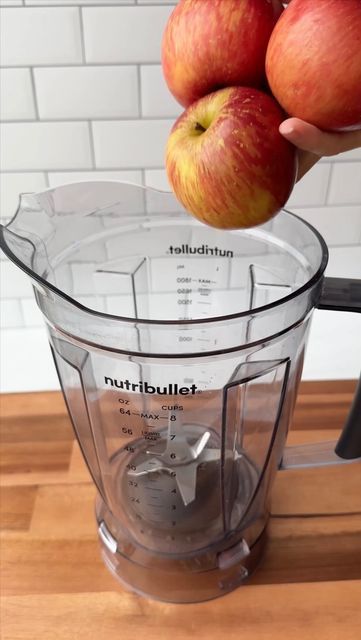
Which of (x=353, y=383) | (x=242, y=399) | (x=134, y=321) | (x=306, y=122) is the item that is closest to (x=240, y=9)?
(x=306, y=122)

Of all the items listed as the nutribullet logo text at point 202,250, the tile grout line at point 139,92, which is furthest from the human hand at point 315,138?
the tile grout line at point 139,92

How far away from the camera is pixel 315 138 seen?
322 millimetres

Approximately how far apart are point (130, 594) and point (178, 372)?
236mm

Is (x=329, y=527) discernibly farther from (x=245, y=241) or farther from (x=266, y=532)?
(x=245, y=241)

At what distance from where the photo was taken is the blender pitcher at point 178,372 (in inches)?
17.2

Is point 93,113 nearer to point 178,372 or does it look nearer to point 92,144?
point 92,144

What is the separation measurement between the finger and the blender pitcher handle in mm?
138

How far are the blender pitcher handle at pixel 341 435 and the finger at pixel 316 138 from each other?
5.4 inches

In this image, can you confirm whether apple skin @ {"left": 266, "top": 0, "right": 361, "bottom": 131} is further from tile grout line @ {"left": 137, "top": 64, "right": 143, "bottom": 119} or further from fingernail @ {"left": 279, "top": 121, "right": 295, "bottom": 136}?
tile grout line @ {"left": 137, "top": 64, "right": 143, "bottom": 119}

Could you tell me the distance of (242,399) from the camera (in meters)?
0.54

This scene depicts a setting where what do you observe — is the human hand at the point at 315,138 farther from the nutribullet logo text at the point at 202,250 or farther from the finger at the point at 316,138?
the nutribullet logo text at the point at 202,250

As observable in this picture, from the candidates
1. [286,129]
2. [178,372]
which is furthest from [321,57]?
[178,372]

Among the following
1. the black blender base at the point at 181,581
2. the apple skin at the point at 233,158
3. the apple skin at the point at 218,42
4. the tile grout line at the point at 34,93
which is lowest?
the black blender base at the point at 181,581

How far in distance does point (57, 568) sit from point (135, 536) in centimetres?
9
